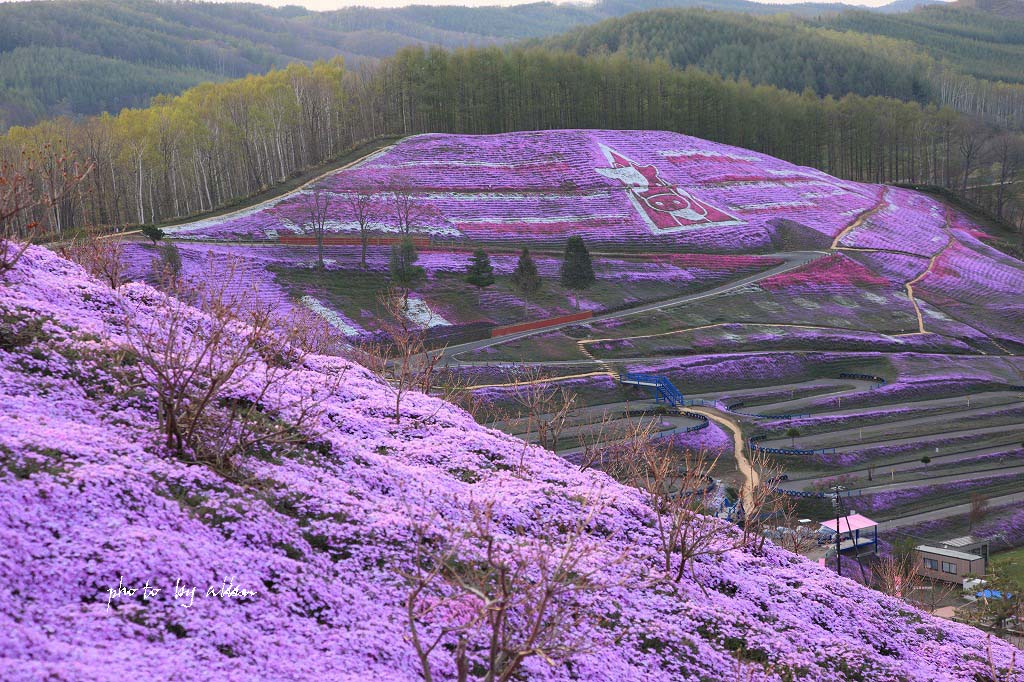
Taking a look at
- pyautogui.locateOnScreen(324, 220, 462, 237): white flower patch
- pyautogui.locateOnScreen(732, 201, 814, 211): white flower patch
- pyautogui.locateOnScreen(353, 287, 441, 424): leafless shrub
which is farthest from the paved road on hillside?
pyautogui.locateOnScreen(324, 220, 462, 237): white flower patch

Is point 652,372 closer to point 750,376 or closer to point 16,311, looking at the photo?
point 750,376

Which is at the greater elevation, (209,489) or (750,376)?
(209,489)

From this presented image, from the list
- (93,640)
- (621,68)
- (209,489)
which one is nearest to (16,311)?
(209,489)

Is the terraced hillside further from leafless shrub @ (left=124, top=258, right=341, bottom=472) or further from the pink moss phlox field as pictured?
leafless shrub @ (left=124, top=258, right=341, bottom=472)

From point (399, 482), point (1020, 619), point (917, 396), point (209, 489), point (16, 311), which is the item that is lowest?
point (917, 396)

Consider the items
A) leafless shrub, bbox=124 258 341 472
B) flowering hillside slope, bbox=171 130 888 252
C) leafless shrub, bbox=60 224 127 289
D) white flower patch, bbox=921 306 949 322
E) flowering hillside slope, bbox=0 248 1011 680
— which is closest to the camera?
flowering hillside slope, bbox=0 248 1011 680

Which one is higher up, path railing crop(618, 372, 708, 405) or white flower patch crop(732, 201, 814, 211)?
white flower patch crop(732, 201, 814, 211)

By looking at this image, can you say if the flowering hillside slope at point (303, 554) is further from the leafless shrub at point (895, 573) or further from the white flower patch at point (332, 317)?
the white flower patch at point (332, 317)
